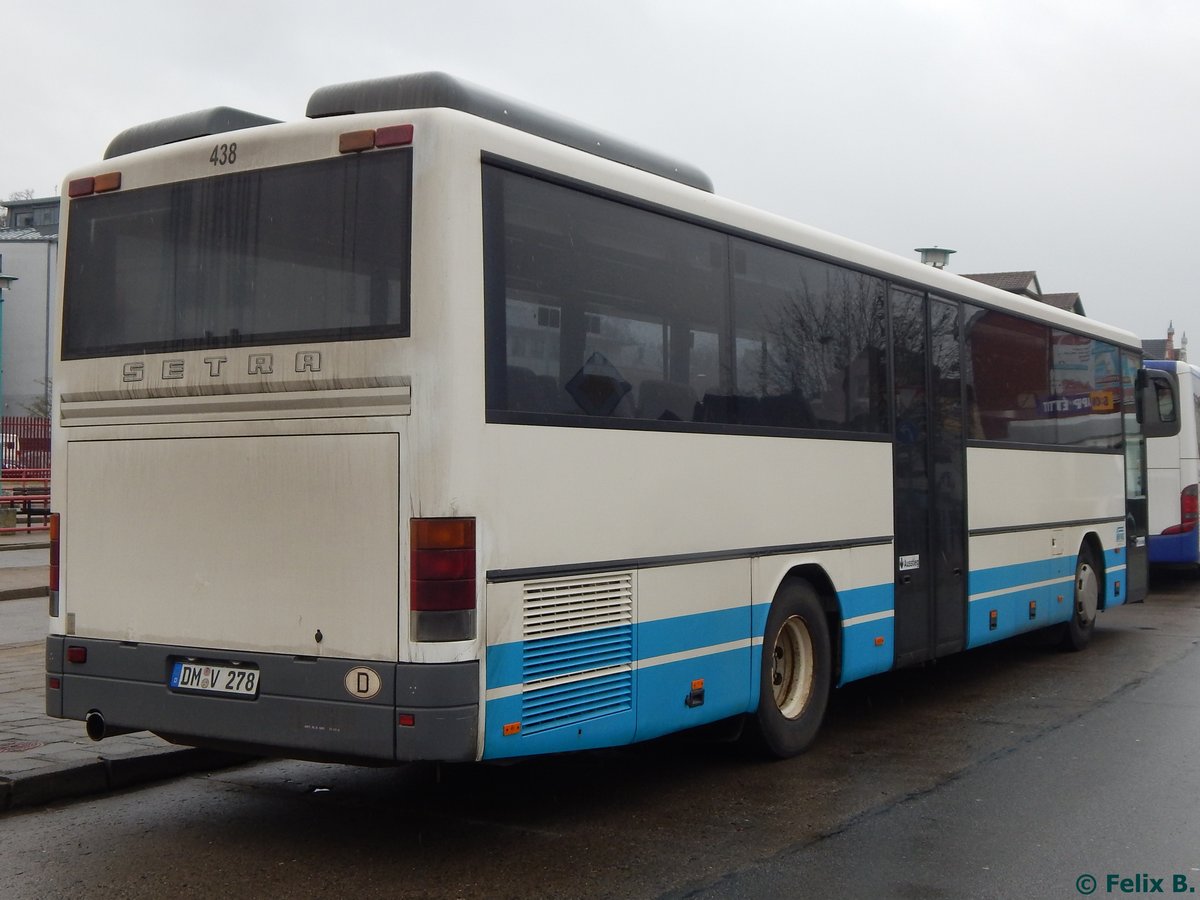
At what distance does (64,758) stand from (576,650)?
10.3 ft

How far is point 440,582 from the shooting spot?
557 cm

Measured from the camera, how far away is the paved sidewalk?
693 centimetres

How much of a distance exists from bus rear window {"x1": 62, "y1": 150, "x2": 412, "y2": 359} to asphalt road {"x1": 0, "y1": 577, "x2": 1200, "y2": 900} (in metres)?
2.33

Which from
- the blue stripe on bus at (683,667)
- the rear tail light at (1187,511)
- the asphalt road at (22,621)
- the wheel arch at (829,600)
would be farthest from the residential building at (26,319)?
the wheel arch at (829,600)

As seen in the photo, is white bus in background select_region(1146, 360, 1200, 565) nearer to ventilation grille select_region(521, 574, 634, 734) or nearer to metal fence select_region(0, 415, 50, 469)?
ventilation grille select_region(521, 574, 634, 734)

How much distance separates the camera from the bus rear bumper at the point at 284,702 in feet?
18.2

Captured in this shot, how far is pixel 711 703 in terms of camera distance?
23.6 ft

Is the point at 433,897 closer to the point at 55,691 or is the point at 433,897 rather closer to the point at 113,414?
the point at 55,691

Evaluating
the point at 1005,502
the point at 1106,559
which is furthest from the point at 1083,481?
the point at 1005,502

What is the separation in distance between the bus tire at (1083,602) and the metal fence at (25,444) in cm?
2754

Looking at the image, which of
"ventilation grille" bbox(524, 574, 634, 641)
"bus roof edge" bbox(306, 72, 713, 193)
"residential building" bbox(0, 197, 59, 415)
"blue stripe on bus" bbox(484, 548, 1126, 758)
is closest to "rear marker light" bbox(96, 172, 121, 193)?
"bus roof edge" bbox(306, 72, 713, 193)

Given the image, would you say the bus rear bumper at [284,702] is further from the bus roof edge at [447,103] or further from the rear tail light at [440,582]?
the bus roof edge at [447,103]

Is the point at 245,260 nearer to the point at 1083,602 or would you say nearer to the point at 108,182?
the point at 108,182

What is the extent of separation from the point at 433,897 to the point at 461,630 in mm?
1070
